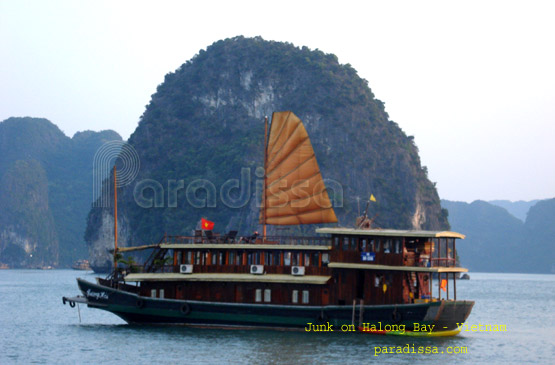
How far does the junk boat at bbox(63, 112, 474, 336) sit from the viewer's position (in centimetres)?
2802

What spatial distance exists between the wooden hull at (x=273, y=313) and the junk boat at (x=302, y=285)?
36mm

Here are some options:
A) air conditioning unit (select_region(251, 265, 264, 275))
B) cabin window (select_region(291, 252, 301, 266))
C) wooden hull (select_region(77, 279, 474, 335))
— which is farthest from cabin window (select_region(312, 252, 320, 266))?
air conditioning unit (select_region(251, 265, 264, 275))

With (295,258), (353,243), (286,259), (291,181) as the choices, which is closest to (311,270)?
(295,258)

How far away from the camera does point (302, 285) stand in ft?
96.3

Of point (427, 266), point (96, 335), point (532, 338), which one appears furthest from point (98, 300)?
point (532, 338)

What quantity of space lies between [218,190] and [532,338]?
94266 mm

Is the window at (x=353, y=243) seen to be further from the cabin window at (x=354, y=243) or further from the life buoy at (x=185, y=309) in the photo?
the life buoy at (x=185, y=309)

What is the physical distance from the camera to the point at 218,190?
126 m

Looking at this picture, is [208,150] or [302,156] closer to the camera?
[302,156]

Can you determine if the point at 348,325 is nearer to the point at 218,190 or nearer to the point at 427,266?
the point at 427,266

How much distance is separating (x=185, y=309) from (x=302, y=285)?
443 cm

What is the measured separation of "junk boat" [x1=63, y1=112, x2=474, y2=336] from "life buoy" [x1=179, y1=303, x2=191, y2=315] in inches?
1.5

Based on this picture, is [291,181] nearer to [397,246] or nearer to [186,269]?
[186,269]

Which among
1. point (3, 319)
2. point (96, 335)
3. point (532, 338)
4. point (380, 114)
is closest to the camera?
point (96, 335)
